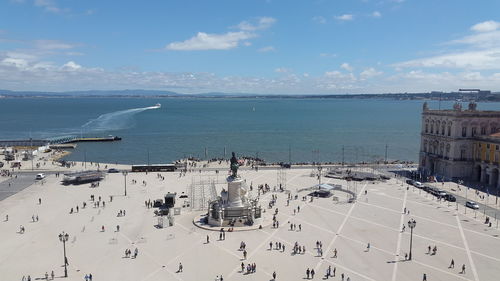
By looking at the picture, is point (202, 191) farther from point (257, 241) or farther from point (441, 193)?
point (441, 193)

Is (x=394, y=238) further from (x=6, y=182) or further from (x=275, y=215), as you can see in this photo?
(x=6, y=182)

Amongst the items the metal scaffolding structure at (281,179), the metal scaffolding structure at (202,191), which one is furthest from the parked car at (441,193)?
the metal scaffolding structure at (202,191)

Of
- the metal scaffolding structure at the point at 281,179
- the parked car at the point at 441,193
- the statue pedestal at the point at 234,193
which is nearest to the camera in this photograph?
the statue pedestal at the point at 234,193

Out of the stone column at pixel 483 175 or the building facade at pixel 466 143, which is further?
the building facade at pixel 466 143

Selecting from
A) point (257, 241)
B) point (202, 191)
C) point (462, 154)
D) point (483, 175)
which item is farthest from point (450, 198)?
point (202, 191)

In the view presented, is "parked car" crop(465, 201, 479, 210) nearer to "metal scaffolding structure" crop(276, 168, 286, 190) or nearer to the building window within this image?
the building window

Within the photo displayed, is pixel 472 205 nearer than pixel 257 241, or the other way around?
pixel 257 241

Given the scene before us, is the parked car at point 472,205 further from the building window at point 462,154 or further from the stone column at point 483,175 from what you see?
the building window at point 462,154

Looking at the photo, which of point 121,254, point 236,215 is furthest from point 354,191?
point 121,254
